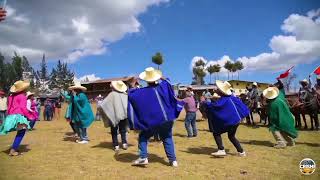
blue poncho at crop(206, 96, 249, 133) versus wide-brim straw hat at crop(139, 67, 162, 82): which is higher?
wide-brim straw hat at crop(139, 67, 162, 82)

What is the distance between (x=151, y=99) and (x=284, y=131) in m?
4.63

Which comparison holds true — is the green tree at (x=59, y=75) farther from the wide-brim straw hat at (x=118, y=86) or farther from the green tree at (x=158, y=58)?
the wide-brim straw hat at (x=118, y=86)

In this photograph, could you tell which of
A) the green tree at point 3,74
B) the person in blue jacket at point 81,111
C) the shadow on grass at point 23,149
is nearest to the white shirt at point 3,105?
the shadow on grass at point 23,149

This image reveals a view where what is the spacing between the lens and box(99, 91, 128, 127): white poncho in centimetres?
1006

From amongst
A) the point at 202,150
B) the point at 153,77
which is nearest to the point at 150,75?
the point at 153,77

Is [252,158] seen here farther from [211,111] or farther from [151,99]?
[151,99]

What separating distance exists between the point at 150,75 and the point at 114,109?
2.35 metres

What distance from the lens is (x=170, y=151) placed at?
8031 mm

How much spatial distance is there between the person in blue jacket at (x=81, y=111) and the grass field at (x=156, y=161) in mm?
643

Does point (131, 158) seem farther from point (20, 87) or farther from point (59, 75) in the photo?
point (59, 75)

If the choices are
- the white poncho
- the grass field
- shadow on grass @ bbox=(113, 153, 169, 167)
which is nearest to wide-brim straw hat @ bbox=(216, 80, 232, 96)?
the grass field

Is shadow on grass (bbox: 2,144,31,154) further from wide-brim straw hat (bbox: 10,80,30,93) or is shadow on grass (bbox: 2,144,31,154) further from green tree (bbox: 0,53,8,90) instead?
green tree (bbox: 0,53,8,90)

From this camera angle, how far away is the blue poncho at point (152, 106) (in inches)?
316

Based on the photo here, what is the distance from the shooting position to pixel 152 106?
26.5 ft
